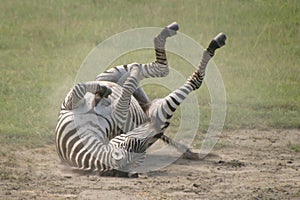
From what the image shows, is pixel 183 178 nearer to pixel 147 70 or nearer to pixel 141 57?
pixel 147 70

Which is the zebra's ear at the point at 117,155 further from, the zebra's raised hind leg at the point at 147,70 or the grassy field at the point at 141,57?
the grassy field at the point at 141,57

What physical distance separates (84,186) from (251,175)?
160cm

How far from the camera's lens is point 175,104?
8500 millimetres

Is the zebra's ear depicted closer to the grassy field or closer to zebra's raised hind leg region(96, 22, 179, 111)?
zebra's raised hind leg region(96, 22, 179, 111)

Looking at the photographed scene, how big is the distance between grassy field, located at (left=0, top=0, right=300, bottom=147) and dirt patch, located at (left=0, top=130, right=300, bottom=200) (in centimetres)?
78

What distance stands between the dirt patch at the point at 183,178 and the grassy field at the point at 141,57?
2.57 feet

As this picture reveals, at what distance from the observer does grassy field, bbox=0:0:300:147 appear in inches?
412

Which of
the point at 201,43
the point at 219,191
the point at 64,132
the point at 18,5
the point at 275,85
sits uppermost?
the point at 18,5

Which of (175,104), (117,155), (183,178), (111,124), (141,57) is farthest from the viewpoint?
(141,57)

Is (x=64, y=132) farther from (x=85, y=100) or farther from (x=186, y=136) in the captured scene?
(x=186, y=136)

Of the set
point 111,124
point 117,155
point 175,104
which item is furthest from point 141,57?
point 117,155

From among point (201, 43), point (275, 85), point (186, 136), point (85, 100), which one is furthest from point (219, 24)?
point (85, 100)

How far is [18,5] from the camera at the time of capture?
51.4ft

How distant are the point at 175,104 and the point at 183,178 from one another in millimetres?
782
